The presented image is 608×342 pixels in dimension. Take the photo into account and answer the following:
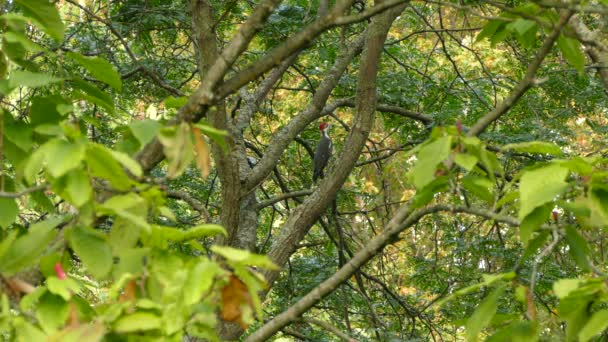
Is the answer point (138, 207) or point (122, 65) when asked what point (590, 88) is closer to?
point (122, 65)

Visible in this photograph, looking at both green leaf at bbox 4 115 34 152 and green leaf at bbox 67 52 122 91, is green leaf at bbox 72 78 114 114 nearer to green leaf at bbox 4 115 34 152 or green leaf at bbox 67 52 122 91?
green leaf at bbox 67 52 122 91

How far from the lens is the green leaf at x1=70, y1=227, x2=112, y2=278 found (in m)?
1.78

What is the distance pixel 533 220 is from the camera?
1945 millimetres

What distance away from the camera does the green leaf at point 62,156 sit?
1.57 metres

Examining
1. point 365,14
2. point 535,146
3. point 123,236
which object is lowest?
point 123,236

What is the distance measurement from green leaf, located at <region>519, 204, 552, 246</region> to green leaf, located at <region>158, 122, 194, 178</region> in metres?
0.79

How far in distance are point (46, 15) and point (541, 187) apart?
1.45 metres

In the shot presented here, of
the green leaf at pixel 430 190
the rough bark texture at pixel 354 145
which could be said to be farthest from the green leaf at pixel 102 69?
the rough bark texture at pixel 354 145

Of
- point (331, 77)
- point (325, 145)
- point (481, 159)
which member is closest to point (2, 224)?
point (481, 159)

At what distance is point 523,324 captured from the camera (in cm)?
179

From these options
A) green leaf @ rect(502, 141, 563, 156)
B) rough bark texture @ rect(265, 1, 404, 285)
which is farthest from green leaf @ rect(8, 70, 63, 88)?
rough bark texture @ rect(265, 1, 404, 285)

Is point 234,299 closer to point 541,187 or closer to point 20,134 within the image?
point 541,187

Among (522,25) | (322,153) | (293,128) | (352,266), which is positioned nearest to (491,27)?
(522,25)

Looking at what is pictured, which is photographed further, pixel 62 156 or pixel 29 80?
pixel 29 80
